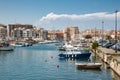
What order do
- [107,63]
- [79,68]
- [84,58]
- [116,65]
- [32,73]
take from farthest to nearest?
[84,58] → [107,63] → [79,68] → [32,73] → [116,65]

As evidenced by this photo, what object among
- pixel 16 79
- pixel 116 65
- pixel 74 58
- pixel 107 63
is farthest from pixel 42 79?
pixel 74 58

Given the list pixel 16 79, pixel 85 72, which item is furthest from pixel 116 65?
pixel 16 79

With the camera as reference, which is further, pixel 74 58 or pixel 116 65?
pixel 74 58

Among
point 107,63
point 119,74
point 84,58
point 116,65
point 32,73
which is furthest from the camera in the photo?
point 84,58

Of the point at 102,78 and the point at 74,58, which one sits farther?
the point at 74,58

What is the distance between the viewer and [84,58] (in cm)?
6719

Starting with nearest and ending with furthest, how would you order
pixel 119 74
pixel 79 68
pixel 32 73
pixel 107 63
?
pixel 119 74, pixel 32 73, pixel 79 68, pixel 107 63

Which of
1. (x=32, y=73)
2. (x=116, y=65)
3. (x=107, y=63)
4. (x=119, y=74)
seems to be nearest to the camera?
(x=119, y=74)

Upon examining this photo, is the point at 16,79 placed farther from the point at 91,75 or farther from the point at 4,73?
the point at 91,75

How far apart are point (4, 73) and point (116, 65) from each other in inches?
614

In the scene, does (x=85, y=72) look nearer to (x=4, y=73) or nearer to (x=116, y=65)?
(x=116, y=65)

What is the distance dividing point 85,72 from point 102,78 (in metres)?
5.32

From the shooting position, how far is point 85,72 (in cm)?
4434

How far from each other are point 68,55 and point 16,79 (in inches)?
1221
